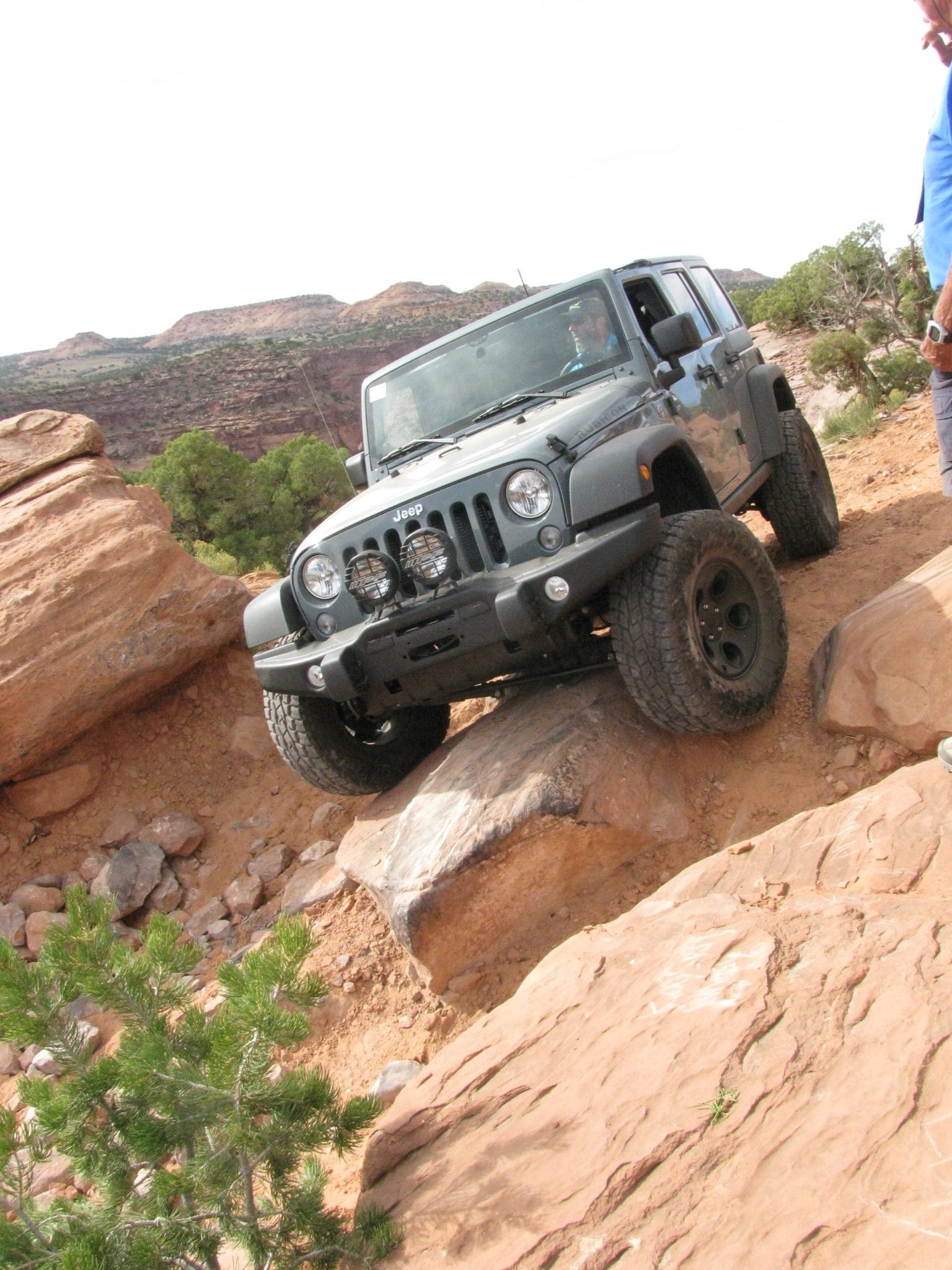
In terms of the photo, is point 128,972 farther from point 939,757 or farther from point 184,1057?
point 939,757

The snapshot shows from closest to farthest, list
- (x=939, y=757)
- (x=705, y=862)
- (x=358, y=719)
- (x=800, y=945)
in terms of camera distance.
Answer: (x=800, y=945) → (x=939, y=757) → (x=705, y=862) → (x=358, y=719)

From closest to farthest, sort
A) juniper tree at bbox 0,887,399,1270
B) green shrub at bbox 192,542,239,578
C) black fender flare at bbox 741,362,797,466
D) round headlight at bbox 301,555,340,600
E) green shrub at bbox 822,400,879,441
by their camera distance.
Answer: juniper tree at bbox 0,887,399,1270 → round headlight at bbox 301,555,340,600 → black fender flare at bbox 741,362,797,466 → green shrub at bbox 192,542,239,578 → green shrub at bbox 822,400,879,441

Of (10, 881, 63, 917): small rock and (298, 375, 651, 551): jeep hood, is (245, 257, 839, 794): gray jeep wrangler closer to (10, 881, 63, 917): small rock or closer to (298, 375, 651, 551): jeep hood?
(298, 375, 651, 551): jeep hood

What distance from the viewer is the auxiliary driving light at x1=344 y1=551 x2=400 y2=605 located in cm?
348

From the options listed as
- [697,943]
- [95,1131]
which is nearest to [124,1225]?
[95,1131]

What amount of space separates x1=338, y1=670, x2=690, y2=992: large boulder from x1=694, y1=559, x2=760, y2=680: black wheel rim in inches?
15.1

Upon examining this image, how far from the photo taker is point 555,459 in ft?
10.9

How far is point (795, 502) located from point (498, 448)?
2.46m

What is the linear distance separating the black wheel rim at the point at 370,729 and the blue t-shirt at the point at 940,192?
270cm

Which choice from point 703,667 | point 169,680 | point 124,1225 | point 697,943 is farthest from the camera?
point 169,680

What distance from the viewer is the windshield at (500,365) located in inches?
168

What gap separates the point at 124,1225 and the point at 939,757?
2.30 meters

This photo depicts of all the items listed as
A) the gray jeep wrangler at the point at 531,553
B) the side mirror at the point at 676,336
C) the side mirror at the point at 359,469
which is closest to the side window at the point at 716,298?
the gray jeep wrangler at the point at 531,553

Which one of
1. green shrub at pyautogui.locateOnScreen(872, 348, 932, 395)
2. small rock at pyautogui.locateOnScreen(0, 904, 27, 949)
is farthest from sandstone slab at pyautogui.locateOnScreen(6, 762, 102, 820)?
green shrub at pyautogui.locateOnScreen(872, 348, 932, 395)
